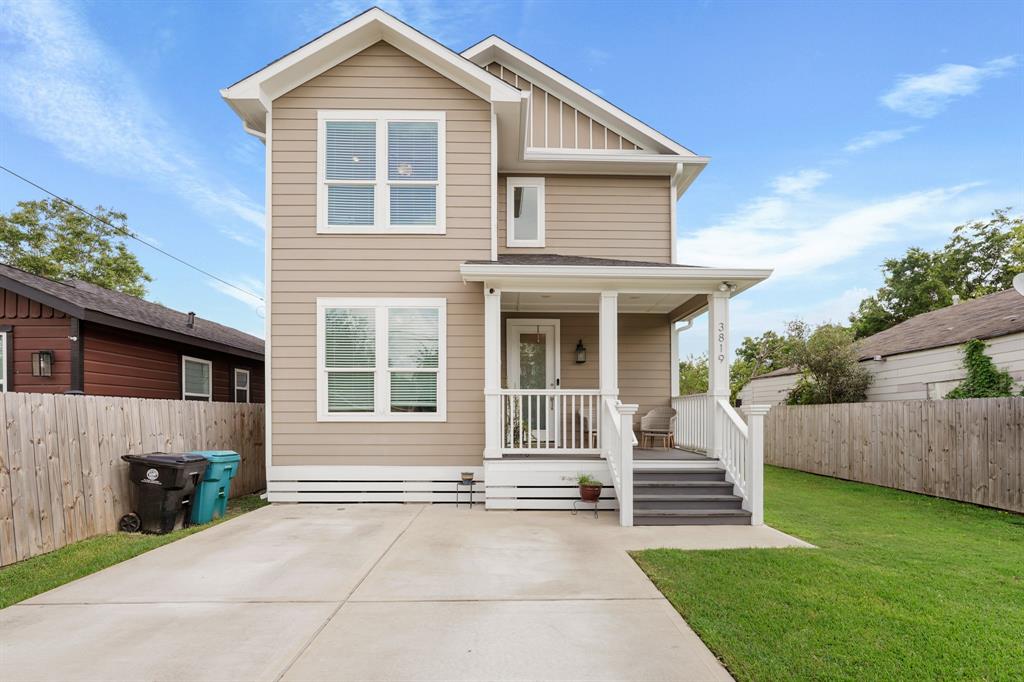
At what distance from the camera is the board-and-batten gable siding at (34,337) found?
831 cm

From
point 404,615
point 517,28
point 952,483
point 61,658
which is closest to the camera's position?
point 61,658

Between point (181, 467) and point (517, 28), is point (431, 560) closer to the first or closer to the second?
point (181, 467)

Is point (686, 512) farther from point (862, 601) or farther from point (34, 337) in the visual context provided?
point (34, 337)

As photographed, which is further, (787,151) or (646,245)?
(787,151)

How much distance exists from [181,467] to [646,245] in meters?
7.84

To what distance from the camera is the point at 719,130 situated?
66.3 ft

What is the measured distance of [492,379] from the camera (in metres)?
7.98

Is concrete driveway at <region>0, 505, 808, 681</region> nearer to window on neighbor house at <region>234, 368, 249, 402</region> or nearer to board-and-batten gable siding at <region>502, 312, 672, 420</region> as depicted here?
board-and-batten gable siding at <region>502, 312, 672, 420</region>

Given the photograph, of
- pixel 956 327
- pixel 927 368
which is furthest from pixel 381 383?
pixel 956 327

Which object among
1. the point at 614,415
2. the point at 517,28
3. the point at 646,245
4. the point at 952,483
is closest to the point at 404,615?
the point at 614,415

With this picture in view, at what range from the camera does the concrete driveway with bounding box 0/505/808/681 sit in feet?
10.1

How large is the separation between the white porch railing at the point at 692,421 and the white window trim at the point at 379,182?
15.1 feet

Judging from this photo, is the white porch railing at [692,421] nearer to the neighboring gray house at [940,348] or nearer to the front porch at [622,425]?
the front porch at [622,425]

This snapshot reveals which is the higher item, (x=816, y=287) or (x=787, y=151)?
(x=787, y=151)
